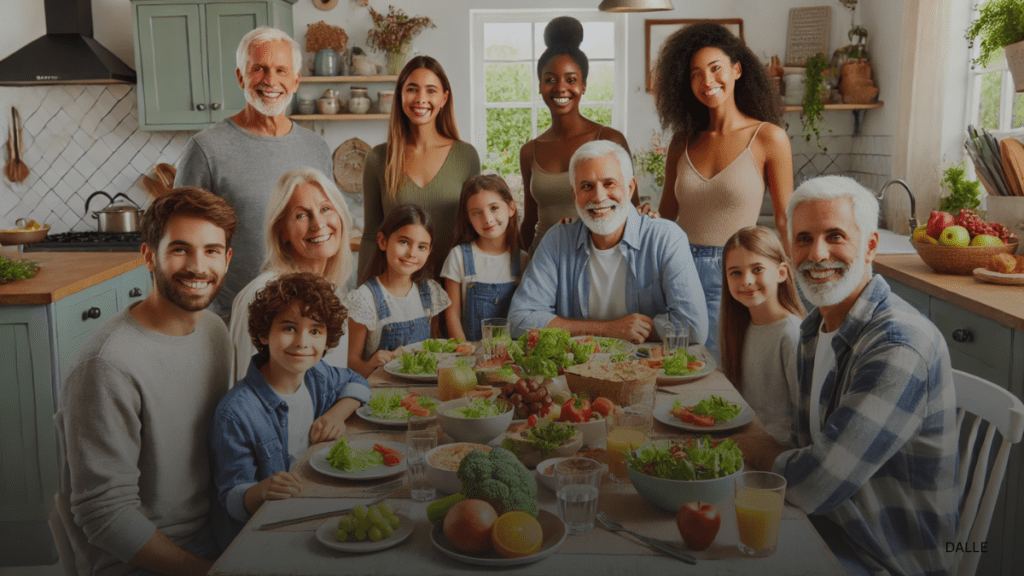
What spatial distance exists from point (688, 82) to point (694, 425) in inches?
67.4

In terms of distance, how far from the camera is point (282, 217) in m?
2.04

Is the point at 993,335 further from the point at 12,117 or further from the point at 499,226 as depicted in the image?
the point at 12,117

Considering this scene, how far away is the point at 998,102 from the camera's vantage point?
3.78 m

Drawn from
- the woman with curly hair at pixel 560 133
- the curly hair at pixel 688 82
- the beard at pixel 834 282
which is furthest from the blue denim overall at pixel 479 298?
the beard at pixel 834 282

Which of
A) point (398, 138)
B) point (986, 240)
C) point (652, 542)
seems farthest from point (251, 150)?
point (986, 240)

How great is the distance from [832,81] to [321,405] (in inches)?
160

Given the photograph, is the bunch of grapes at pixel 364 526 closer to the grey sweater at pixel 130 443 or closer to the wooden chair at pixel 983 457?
the grey sweater at pixel 130 443

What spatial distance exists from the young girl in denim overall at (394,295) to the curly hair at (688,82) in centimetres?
103

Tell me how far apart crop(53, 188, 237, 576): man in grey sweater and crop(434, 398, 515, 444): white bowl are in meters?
0.51

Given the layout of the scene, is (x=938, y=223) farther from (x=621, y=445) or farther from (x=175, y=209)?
(x=175, y=209)

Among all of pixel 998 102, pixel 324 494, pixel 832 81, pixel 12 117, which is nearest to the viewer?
pixel 324 494

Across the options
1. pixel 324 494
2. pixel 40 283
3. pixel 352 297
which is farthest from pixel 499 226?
pixel 40 283

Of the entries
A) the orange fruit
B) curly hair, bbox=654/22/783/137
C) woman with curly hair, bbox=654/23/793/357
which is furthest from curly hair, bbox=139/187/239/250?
curly hair, bbox=654/22/783/137

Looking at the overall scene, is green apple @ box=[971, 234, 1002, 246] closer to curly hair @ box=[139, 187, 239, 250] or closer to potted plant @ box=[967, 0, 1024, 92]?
potted plant @ box=[967, 0, 1024, 92]
